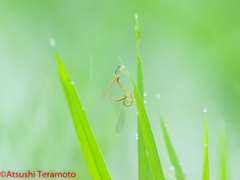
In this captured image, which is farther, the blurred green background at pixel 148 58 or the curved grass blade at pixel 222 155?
the blurred green background at pixel 148 58

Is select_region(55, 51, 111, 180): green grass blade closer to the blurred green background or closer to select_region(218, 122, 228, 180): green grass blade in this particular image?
select_region(218, 122, 228, 180): green grass blade

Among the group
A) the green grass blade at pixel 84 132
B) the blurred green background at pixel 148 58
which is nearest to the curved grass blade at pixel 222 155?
the green grass blade at pixel 84 132

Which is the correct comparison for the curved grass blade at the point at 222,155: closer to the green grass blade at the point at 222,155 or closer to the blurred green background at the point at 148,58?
the green grass blade at the point at 222,155

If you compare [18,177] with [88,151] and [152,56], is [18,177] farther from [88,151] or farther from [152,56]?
[152,56]

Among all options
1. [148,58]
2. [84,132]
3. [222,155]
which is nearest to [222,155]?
[222,155]

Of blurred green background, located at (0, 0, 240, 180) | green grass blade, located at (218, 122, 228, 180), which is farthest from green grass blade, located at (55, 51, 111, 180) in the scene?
blurred green background, located at (0, 0, 240, 180)

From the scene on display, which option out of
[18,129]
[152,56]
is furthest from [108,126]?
[152,56]
